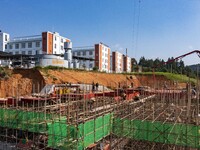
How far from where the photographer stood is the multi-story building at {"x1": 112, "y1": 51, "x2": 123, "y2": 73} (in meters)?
56.0

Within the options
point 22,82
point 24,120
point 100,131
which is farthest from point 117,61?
point 100,131

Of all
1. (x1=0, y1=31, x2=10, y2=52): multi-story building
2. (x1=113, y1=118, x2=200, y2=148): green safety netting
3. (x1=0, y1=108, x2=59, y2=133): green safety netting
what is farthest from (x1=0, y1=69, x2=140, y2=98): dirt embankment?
(x1=0, y1=31, x2=10, y2=52): multi-story building

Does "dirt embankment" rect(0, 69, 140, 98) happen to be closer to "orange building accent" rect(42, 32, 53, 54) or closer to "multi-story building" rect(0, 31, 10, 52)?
"orange building accent" rect(42, 32, 53, 54)

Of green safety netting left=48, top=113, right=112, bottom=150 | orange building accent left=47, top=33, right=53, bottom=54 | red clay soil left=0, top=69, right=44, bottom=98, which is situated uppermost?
orange building accent left=47, top=33, right=53, bottom=54

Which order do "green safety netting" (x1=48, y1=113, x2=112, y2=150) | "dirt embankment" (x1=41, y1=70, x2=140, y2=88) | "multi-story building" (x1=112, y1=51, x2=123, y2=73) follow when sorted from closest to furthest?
"green safety netting" (x1=48, y1=113, x2=112, y2=150) → "dirt embankment" (x1=41, y1=70, x2=140, y2=88) → "multi-story building" (x1=112, y1=51, x2=123, y2=73)

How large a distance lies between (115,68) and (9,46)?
26.7 meters

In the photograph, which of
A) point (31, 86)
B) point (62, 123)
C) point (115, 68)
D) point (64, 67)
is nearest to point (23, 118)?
point (62, 123)

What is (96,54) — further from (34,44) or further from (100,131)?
(100,131)

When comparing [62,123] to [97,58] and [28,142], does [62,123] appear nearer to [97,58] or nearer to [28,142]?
[28,142]

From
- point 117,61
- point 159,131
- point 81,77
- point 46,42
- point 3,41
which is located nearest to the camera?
point 159,131

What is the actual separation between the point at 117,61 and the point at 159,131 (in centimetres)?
5068

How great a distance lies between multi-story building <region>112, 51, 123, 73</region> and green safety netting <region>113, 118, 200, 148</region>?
47.6m

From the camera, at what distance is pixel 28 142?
8414mm

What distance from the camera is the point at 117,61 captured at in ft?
188
